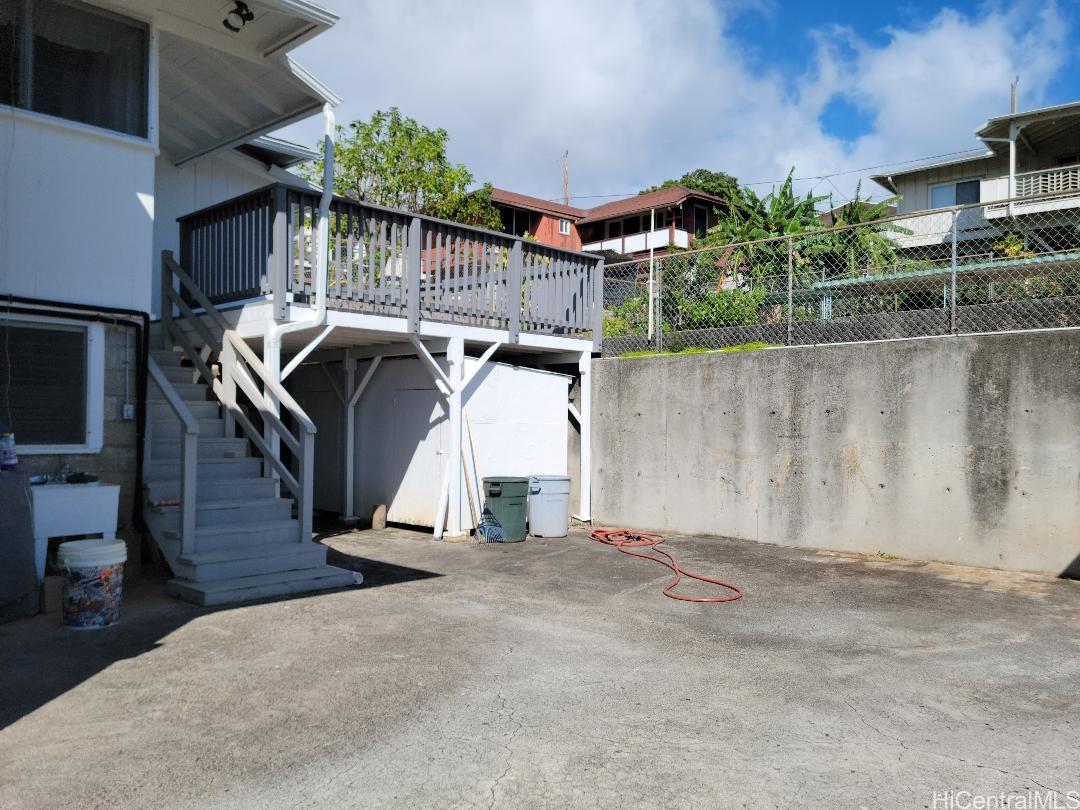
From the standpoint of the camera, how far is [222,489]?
796 centimetres

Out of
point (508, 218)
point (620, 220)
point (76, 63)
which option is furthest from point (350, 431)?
point (620, 220)

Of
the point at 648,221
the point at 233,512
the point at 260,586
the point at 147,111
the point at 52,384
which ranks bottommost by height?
the point at 260,586

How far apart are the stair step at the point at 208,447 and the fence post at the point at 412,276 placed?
8.20 ft

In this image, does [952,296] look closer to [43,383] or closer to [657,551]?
[657,551]

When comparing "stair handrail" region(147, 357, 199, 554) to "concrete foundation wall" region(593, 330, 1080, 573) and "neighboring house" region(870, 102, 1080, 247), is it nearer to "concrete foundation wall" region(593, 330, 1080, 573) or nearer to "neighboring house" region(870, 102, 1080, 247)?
"concrete foundation wall" region(593, 330, 1080, 573)

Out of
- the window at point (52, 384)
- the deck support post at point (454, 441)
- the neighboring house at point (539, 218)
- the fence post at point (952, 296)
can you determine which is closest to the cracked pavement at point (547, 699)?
the window at point (52, 384)

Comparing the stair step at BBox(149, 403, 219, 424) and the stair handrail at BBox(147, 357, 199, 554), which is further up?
the stair step at BBox(149, 403, 219, 424)

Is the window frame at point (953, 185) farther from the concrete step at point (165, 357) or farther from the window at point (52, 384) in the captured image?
the window at point (52, 384)

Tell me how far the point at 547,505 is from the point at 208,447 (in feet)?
14.3

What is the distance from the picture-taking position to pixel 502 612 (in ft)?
21.9

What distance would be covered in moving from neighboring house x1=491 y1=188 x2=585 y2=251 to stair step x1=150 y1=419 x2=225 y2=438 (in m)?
31.6

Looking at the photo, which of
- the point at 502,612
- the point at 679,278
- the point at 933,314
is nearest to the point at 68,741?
the point at 502,612

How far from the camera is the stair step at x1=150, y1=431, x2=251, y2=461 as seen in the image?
815 cm

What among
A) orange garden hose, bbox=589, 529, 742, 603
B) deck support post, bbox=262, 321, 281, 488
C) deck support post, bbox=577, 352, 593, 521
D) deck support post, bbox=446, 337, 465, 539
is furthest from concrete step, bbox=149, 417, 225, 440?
deck support post, bbox=577, 352, 593, 521
